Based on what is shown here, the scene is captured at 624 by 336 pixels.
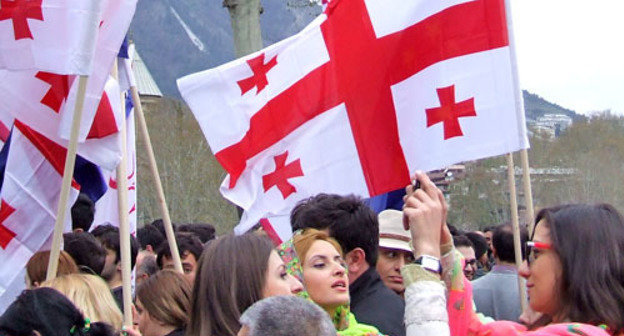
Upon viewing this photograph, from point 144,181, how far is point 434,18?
152 feet

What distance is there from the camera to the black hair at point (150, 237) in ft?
31.6

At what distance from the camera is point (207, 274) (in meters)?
4.04

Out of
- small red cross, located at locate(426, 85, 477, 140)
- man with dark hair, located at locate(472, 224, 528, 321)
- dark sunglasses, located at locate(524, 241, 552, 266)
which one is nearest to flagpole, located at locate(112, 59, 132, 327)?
small red cross, located at locate(426, 85, 477, 140)

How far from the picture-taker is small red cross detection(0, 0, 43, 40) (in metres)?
6.20

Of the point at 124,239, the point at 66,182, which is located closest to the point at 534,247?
the point at 66,182

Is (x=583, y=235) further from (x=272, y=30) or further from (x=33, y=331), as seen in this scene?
(x=272, y=30)

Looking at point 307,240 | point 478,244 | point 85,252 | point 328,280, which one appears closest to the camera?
point 328,280

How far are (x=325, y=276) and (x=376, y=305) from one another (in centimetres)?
61

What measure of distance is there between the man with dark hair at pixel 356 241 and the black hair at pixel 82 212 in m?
3.26

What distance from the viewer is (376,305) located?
4984 millimetres

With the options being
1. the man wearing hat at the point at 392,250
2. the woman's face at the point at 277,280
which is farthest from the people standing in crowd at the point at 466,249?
the woman's face at the point at 277,280

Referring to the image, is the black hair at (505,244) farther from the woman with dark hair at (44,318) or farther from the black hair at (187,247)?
the woman with dark hair at (44,318)

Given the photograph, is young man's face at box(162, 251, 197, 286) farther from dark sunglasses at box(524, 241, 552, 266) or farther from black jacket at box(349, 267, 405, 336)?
dark sunglasses at box(524, 241, 552, 266)

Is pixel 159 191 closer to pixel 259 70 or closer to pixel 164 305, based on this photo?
pixel 259 70
